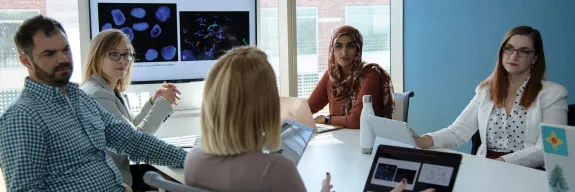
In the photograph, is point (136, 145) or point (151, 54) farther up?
point (151, 54)

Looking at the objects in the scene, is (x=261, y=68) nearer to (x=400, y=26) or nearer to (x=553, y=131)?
(x=553, y=131)

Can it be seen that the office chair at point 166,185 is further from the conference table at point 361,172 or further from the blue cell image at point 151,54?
the blue cell image at point 151,54

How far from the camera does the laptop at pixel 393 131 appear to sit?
239cm

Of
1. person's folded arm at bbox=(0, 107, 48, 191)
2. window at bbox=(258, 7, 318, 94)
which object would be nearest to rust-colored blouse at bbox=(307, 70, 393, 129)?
window at bbox=(258, 7, 318, 94)

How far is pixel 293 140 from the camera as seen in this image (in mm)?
2361

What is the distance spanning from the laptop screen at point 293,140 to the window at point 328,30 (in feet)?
8.61

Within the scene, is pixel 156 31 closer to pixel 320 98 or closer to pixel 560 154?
pixel 320 98

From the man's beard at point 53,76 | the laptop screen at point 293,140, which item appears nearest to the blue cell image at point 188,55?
the laptop screen at point 293,140

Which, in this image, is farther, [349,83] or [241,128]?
[349,83]

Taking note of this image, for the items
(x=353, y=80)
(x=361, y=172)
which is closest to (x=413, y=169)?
(x=361, y=172)

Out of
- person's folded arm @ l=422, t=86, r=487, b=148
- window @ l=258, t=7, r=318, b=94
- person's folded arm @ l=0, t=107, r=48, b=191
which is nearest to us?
person's folded arm @ l=0, t=107, r=48, b=191

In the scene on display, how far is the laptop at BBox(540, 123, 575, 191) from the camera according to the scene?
173 cm

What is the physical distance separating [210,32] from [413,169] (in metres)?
2.97

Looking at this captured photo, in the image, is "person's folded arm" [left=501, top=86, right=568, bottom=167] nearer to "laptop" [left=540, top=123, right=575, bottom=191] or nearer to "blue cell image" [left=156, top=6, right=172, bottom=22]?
"laptop" [left=540, top=123, right=575, bottom=191]
